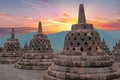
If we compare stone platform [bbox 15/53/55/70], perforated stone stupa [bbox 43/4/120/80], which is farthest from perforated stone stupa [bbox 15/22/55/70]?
perforated stone stupa [bbox 43/4/120/80]

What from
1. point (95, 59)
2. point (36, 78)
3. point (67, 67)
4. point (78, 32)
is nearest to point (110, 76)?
point (95, 59)

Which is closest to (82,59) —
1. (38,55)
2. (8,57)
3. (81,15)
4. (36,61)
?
(81,15)

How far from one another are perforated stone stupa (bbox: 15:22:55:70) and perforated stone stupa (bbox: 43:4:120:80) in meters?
9.87

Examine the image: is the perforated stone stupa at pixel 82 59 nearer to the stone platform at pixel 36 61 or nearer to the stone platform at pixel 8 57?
the stone platform at pixel 36 61

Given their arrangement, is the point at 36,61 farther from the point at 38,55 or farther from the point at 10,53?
the point at 10,53

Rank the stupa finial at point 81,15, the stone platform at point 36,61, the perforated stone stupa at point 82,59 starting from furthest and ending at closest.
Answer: the stone platform at point 36,61 → the stupa finial at point 81,15 → the perforated stone stupa at point 82,59

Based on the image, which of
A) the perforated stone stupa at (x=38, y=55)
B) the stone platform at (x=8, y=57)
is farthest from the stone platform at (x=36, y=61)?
the stone platform at (x=8, y=57)

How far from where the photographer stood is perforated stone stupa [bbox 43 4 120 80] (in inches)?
572

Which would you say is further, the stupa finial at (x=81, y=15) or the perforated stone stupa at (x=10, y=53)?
the perforated stone stupa at (x=10, y=53)

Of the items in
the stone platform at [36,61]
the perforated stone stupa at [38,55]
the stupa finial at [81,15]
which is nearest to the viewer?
the stupa finial at [81,15]

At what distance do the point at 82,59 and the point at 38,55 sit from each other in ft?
42.0

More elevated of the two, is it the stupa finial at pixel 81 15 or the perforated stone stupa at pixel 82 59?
the stupa finial at pixel 81 15

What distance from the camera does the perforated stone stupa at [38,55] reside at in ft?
87.3

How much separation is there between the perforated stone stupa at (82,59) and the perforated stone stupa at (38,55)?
987 centimetres
